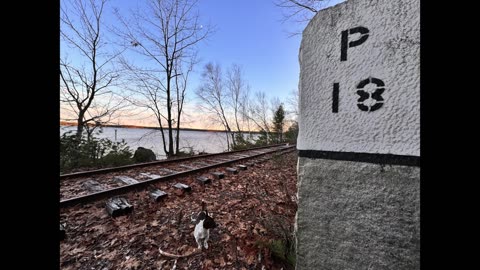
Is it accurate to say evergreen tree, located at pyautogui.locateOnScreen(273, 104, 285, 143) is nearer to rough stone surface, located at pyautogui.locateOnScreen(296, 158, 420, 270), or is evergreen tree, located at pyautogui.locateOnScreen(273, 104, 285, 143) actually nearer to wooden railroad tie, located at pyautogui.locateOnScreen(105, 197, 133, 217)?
wooden railroad tie, located at pyautogui.locateOnScreen(105, 197, 133, 217)

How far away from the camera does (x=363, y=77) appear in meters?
1.08

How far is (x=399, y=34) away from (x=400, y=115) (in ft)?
1.33

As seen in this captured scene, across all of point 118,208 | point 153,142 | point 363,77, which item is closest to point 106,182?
point 118,208

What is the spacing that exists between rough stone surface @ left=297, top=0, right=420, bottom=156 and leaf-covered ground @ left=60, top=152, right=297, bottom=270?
153 centimetres

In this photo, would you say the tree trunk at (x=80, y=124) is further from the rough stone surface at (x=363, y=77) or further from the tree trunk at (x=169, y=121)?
the rough stone surface at (x=363, y=77)

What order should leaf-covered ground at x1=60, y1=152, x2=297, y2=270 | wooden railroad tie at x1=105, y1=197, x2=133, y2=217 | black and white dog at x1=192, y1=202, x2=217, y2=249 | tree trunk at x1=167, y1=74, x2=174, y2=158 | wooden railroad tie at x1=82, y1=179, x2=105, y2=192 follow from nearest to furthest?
leaf-covered ground at x1=60, y1=152, x2=297, y2=270, black and white dog at x1=192, y1=202, x2=217, y2=249, wooden railroad tie at x1=105, y1=197, x2=133, y2=217, wooden railroad tie at x1=82, y1=179, x2=105, y2=192, tree trunk at x1=167, y1=74, x2=174, y2=158

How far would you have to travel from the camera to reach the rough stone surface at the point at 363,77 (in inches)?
37.8

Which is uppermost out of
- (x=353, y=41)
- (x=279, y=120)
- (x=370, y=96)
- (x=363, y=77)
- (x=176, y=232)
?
(x=279, y=120)

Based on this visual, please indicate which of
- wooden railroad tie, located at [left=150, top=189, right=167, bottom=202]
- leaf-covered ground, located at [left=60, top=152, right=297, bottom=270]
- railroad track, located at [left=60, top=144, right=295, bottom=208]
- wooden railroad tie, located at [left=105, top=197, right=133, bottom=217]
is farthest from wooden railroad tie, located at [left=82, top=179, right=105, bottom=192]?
wooden railroad tie, located at [left=150, top=189, right=167, bottom=202]

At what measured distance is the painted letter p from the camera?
3.56ft

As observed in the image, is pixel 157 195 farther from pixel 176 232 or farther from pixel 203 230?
pixel 203 230

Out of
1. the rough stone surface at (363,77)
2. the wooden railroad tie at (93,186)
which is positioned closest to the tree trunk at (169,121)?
the wooden railroad tie at (93,186)

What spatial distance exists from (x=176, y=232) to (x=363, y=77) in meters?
2.54
